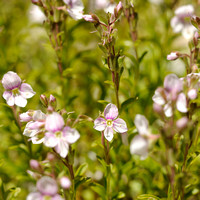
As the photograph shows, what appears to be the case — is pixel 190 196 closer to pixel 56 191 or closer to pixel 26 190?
pixel 56 191

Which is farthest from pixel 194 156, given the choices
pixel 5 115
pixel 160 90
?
pixel 5 115

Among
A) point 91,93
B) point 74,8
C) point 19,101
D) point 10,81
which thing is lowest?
point 91,93

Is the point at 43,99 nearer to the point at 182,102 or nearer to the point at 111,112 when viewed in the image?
the point at 111,112

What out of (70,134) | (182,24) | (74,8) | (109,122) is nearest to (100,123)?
(109,122)

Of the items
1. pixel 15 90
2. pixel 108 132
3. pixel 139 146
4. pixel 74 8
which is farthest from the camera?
pixel 74 8

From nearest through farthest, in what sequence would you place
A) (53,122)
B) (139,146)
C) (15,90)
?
1. (139,146)
2. (53,122)
3. (15,90)

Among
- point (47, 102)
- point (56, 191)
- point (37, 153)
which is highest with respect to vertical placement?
point (47, 102)
